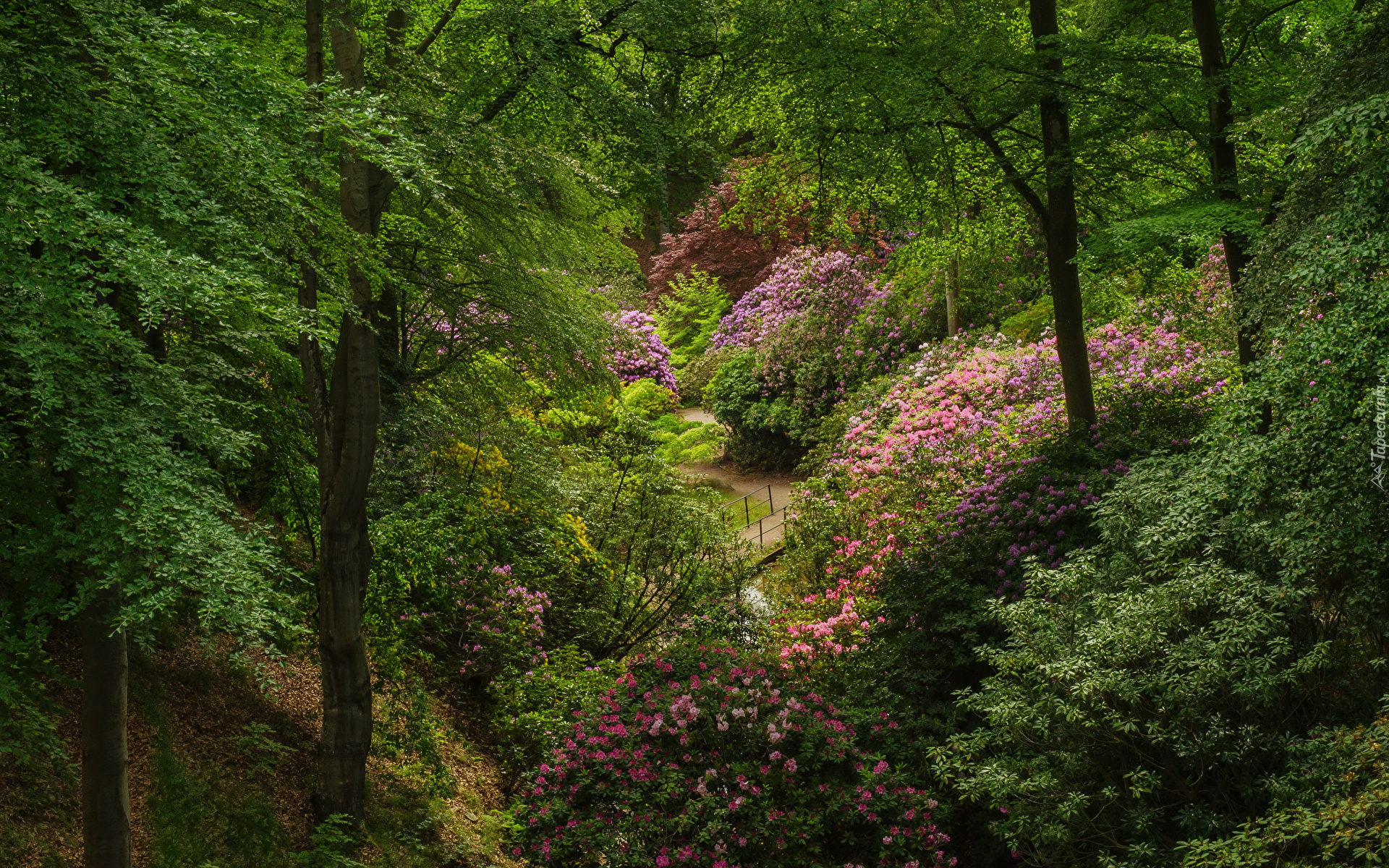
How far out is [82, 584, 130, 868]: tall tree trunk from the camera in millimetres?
4953

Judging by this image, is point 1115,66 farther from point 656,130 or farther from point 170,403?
point 170,403

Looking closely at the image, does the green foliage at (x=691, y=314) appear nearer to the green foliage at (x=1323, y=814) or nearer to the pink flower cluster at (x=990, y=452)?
the pink flower cluster at (x=990, y=452)

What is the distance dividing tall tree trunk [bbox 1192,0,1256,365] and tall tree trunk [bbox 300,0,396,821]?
7.10 meters

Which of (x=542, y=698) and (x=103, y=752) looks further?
(x=542, y=698)

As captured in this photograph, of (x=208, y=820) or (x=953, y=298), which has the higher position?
(x=953, y=298)

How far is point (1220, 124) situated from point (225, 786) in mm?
9723

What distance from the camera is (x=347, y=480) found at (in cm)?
680

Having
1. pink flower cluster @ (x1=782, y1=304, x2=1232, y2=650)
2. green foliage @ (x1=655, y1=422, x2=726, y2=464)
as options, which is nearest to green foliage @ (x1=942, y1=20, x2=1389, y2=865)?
pink flower cluster @ (x1=782, y1=304, x2=1232, y2=650)

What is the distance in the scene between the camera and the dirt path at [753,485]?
1686 centimetres

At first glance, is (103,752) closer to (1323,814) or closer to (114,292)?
(114,292)

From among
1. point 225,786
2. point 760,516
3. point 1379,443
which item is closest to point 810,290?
point 760,516

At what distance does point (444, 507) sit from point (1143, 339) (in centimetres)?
900

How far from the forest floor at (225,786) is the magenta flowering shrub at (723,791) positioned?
1129mm

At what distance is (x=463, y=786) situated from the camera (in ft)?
28.7
